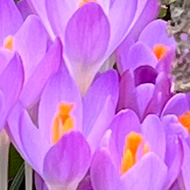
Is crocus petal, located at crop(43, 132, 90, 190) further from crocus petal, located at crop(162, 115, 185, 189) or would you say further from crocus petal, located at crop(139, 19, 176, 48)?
crocus petal, located at crop(139, 19, 176, 48)

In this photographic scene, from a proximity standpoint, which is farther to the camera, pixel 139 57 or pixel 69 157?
pixel 139 57

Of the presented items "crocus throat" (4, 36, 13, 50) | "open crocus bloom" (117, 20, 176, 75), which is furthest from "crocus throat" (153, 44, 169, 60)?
"crocus throat" (4, 36, 13, 50)

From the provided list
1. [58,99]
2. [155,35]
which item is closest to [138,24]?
[155,35]

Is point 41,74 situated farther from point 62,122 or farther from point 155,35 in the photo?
point 155,35

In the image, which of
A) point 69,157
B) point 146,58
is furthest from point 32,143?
point 146,58

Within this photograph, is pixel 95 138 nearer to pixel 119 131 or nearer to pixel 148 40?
pixel 119 131

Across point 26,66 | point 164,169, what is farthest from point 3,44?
point 164,169
